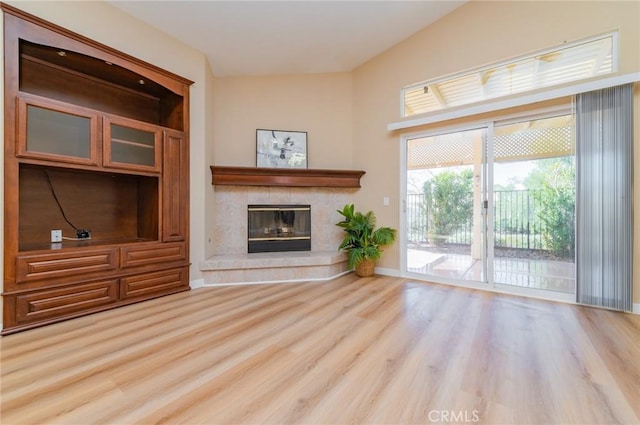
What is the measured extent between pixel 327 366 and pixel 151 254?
2.31 m

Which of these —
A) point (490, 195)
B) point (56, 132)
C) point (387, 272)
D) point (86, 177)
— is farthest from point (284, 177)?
point (490, 195)

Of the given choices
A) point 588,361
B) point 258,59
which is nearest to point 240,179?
point 258,59

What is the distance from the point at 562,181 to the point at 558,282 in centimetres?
109

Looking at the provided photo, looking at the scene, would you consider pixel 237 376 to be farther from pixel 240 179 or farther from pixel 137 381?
pixel 240 179

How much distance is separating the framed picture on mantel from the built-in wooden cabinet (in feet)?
3.88

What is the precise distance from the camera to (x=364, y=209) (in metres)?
4.41

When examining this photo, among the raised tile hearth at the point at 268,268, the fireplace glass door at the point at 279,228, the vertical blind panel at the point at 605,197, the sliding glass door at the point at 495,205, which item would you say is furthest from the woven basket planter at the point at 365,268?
the vertical blind panel at the point at 605,197

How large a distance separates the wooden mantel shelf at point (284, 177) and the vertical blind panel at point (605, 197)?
2.56m

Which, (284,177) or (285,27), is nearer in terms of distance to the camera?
(285,27)

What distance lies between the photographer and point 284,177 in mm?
4102

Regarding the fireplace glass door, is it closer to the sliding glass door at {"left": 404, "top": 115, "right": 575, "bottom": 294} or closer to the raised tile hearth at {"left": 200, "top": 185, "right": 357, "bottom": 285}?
the raised tile hearth at {"left": 200, "top": 185, "right": 357, "bottom": 285}

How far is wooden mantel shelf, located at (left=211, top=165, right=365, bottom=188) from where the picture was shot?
3861 mm

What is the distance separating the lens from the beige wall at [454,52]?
2.63 m

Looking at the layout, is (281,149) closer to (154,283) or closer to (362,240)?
(362,240)
